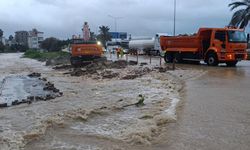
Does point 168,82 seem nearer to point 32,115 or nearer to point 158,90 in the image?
point 158,90

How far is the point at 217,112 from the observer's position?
10.6 meters

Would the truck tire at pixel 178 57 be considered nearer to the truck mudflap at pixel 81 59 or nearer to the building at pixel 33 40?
the truck mudflap at pixel 81 59

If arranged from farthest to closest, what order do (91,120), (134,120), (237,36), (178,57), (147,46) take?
(147,46)
(178,57)
(237,36)
(91,120)
(134,120)

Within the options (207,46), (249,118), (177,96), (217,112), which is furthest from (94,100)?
(207,46)

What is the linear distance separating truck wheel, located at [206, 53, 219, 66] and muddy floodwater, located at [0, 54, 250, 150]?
37.2 ft

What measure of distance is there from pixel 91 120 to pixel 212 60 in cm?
1895

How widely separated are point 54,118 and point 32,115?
1.13 metres

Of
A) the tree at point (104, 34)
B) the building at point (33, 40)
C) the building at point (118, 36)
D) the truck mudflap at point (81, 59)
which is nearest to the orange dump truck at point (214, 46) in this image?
the truck mudflap at point (81, 59)

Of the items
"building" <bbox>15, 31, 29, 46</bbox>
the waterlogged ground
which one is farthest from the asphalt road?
"building" <bbox>15, 31, 29, 46</bbox>

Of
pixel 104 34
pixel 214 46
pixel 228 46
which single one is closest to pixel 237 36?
pixel 228 46

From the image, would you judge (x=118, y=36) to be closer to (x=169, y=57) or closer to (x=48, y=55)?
(x=48, y=55)

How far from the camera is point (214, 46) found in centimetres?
2761

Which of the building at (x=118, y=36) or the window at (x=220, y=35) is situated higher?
the window at (x=220, y=35)

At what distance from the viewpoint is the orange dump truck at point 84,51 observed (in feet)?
105
